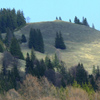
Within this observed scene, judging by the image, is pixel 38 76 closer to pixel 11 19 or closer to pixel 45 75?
pixel 45 75

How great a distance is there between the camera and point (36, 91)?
50000mm

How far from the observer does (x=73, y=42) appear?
167 m

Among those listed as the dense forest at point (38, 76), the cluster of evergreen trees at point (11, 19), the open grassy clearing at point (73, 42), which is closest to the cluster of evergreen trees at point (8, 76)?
the dense forest at point (38, 76)

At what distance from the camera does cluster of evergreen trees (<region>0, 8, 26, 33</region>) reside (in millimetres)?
172875

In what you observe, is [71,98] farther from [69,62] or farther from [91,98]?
[69,62]

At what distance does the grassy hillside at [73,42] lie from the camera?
132 meters

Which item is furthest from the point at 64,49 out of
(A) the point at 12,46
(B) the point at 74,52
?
(A) the point at 12,46

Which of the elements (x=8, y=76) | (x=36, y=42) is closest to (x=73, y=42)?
(x=36, y=42)

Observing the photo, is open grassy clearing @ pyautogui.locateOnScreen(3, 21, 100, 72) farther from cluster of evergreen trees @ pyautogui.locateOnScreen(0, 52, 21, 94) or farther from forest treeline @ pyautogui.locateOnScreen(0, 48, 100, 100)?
forest treeline @ pyautogui.locateOnScreen(0, 48, 100, 100)

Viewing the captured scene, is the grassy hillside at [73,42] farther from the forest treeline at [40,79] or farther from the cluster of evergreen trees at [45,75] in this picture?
the cluster of evergreen trees at [45,75]

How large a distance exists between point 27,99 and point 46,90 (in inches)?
179

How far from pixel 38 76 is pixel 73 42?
94.1m

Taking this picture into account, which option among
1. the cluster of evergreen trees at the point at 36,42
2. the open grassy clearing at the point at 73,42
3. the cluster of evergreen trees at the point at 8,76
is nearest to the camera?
the cluster of evergreen trees at the point at 8,76

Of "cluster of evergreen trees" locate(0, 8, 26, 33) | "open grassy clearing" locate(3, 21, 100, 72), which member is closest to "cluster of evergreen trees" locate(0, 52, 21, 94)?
"open grassy clearing" locate(3, 21, 100, 72)
